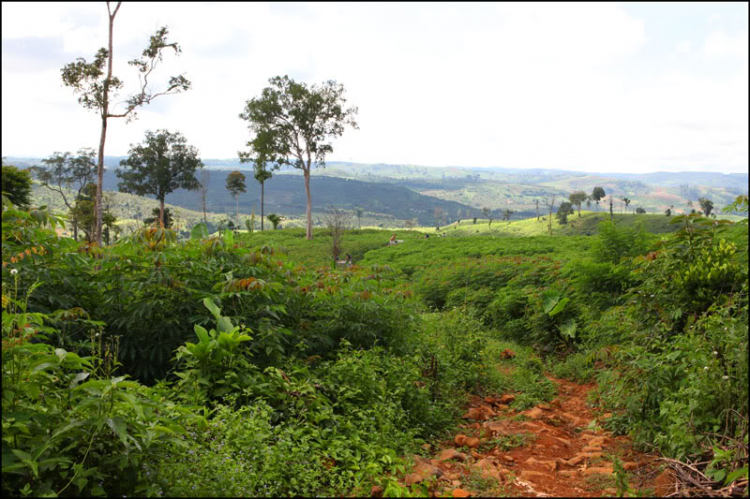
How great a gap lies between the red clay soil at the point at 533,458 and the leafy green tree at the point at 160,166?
147 ft

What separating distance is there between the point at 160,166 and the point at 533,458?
47.7 m

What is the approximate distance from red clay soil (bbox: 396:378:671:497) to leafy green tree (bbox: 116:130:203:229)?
4470cm

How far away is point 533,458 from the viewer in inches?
156

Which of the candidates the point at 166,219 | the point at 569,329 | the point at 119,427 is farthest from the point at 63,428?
the point at 166,219

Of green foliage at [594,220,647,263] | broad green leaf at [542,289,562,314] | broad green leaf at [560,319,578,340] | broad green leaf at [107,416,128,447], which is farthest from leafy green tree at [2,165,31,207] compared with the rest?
broad green leaf at [107,416,128,447]

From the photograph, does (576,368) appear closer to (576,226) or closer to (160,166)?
(160,166)

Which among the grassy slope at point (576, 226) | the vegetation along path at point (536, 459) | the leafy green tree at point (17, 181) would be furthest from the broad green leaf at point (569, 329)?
the grassy slope at point (576, 226)

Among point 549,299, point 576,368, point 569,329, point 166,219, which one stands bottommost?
point 576,368

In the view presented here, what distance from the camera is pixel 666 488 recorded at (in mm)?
3182

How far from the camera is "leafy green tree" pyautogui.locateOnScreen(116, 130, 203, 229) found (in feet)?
149

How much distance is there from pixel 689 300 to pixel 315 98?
33320 millimetres

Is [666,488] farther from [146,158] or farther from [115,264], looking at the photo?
[146,158]

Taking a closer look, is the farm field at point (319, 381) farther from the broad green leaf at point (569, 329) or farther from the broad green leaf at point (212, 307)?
the broad green leaf at point (569, 329)

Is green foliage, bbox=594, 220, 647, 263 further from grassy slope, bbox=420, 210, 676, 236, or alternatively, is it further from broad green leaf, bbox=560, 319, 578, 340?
grassy slope, bbox=420, 210, 676, 236
